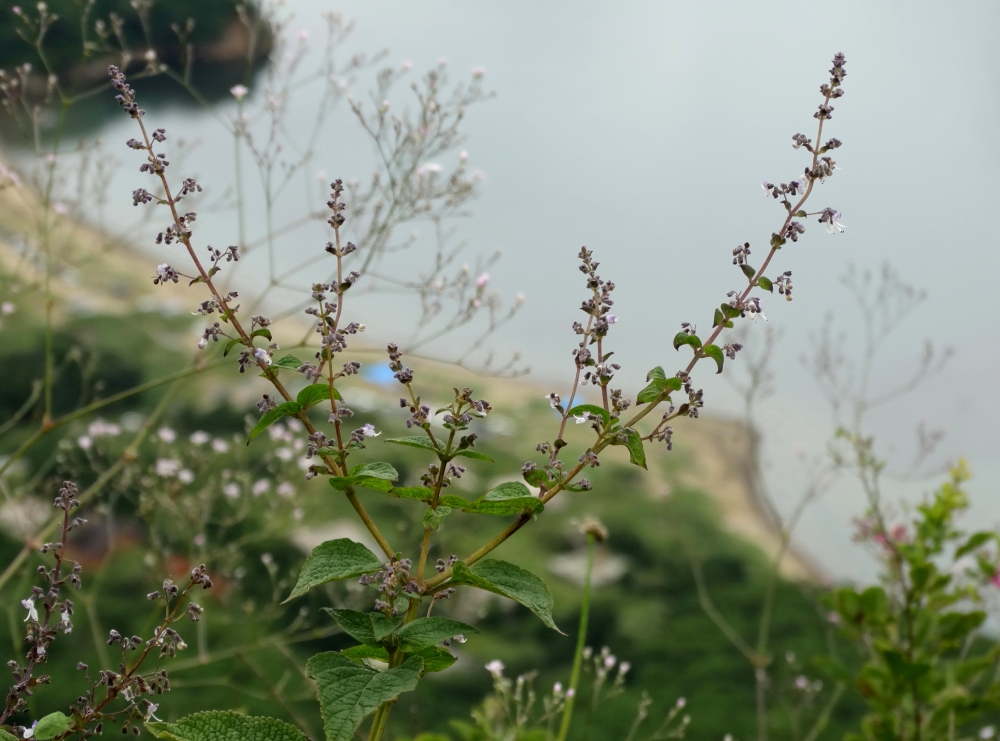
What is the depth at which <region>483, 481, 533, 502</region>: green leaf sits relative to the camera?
585 millimetres

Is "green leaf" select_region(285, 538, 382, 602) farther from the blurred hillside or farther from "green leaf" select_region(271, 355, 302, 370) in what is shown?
the blurred hillside

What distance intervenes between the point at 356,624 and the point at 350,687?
0.17 feet

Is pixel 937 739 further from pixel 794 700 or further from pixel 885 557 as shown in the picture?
pixel 794 700

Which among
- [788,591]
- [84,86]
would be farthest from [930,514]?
[84,86]

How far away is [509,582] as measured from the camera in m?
0.58

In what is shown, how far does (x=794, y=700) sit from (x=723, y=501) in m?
1.15

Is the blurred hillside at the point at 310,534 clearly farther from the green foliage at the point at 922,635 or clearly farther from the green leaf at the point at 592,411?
the green leaf at the point at 592,411

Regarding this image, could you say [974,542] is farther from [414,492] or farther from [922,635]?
[414,492]

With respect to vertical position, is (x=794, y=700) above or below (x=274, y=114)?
below

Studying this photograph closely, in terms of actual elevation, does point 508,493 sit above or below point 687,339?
below

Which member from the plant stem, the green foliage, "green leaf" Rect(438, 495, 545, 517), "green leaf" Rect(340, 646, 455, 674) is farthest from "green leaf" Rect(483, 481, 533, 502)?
the green foliage

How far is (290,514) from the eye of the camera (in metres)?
2.34

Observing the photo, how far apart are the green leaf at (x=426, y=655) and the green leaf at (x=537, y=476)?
5.0 inches

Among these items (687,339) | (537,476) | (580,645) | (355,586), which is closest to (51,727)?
(537,476)
